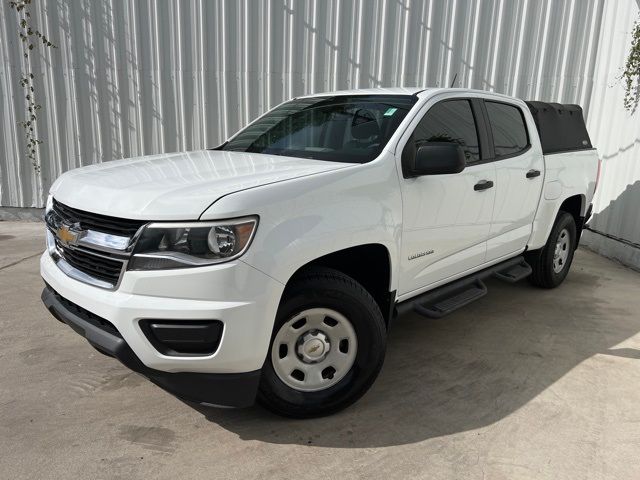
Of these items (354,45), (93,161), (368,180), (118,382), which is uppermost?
(354,45)

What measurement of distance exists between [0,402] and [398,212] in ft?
8.39

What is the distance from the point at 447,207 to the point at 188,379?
1924mm

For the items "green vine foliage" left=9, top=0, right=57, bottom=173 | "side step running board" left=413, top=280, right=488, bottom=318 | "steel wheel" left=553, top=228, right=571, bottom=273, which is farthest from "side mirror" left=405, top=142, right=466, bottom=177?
"green vine foliage" left=9, top=0, right=57, bottom=173

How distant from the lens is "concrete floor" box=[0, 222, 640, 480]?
2.44 meters

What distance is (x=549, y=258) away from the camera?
489cm

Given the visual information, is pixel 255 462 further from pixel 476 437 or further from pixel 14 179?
pixel 14 179

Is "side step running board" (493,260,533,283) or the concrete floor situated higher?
"side step running board" (493,260,533,283)

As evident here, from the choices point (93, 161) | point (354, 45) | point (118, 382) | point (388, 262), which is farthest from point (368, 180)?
point (93, 161)

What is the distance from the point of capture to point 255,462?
8.04 feet

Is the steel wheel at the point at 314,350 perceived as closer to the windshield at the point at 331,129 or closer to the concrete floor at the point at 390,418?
the concrete floor at the point at 390,418

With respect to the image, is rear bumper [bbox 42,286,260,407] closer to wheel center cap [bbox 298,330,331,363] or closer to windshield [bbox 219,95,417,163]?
wheel center cap [bbox 298,330,331,363]

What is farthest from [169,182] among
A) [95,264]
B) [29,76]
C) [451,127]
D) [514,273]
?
[29,76]

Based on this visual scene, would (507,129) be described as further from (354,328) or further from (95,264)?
(95,264)

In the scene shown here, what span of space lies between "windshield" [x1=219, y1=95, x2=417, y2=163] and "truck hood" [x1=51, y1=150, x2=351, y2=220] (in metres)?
0.21
